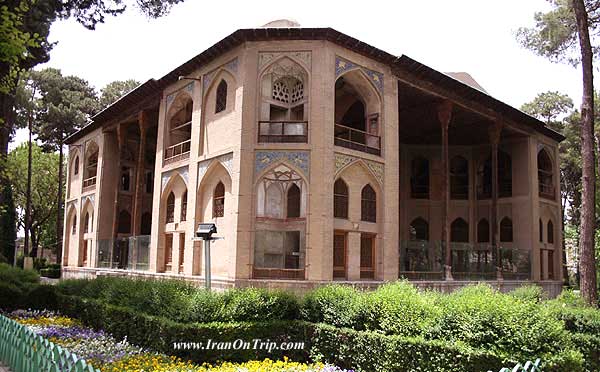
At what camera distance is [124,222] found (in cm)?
2938

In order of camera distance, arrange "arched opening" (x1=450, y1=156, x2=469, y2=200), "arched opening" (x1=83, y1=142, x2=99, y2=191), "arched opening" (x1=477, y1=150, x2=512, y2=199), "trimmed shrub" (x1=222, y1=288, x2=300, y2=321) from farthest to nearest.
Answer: "arched opening" (x1=83, y1=142, x2=99, y2=191) → "arched opening" (x1=450, y1=156, x2=469, y2=200) → "arched opening" (x1=477, y1=150, x2=512, y2=199) → "trimmed shrub" (x1=222, y1=288, x2=300, y2=321)

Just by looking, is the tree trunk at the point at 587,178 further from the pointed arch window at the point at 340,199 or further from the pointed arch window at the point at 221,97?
the pointed arch window at the point at 221,97

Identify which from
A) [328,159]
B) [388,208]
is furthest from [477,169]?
[328,159]

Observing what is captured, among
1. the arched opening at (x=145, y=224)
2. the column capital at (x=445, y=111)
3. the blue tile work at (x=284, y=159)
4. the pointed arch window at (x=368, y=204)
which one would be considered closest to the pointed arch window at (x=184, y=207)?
the blue tile work at (x=284, y=159)

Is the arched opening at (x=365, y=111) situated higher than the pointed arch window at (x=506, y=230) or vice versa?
the arched opening at (x=365, y=111)

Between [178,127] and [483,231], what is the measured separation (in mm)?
17368

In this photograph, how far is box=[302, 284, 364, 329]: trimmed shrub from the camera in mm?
9359

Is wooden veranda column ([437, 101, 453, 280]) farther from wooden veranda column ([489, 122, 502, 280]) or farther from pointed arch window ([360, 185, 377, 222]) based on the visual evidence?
pointed arch window ([360, 185, 377, 222])

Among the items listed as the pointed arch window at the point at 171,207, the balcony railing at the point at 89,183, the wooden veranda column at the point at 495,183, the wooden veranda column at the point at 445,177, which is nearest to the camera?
the wooden veranda column at the point at 445,177

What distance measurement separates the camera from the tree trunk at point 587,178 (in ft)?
48.0

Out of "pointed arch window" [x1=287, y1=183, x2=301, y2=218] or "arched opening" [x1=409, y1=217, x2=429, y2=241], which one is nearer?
"pointed arch window" [x1=287, y1=183, x2=301, y2=218]

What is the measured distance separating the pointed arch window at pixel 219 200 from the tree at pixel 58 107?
26203 mm

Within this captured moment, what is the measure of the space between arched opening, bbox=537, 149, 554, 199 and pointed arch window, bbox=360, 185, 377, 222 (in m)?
13.3

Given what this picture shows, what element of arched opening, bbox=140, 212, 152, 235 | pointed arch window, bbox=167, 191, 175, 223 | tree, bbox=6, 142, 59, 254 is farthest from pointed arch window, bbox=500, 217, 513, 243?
tree, bbox=6, 142, 59, 254
